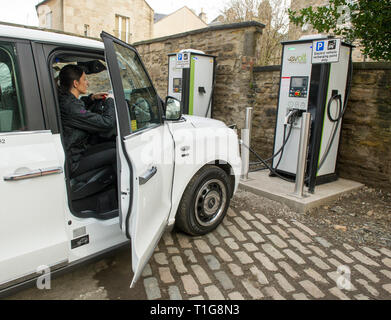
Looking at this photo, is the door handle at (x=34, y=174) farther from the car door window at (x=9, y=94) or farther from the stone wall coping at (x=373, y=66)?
the stone wall coping at (x=373, y=66)

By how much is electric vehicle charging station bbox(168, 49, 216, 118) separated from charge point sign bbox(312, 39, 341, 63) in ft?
10.7

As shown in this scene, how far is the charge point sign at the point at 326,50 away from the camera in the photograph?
4207 millimetres

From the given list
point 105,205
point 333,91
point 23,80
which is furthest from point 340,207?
point 23,80

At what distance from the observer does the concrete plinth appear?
178 inches

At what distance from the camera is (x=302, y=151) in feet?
14.5

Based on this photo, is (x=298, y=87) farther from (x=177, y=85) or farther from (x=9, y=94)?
(x=9, y=94)

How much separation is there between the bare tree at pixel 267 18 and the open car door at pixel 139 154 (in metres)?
6.90

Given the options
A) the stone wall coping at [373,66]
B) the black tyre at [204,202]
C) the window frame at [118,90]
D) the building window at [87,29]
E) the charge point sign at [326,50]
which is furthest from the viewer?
the building window at [87,29]

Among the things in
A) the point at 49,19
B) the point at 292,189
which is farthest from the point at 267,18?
the point at 49,19

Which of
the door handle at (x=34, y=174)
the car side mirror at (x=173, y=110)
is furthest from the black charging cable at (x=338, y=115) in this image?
the door handle at (x=34, y=174)

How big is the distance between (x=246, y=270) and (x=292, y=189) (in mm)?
2280

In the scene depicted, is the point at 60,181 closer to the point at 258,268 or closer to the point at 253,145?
the point at 258,268
